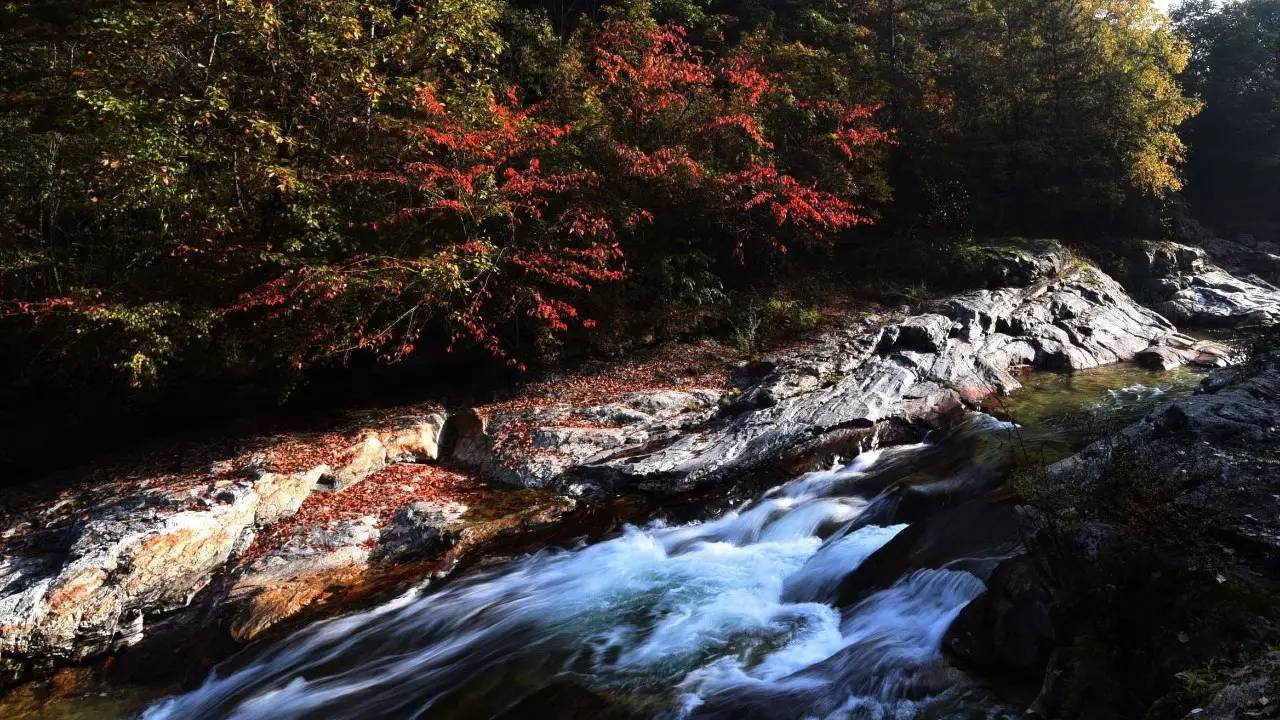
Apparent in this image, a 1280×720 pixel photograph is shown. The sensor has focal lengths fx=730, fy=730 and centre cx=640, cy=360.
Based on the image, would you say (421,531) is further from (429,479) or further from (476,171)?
(476,171)

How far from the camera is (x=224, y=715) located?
20.4 ft

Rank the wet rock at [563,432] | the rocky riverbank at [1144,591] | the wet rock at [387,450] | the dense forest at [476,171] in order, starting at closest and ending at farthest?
the rocky riverbank at [1144,591]
the dense forest at [476,171]
the wet rock at [387,450]
the wet rock at [563,432]

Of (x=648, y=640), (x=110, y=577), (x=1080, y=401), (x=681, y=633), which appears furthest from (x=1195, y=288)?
(x=110, y=577)

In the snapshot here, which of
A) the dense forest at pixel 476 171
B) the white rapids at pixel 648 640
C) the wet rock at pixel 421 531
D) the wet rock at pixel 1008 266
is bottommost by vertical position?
the white rapids at pixel 648 640

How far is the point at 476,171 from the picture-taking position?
1124 cm

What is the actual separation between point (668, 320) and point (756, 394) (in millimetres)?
3853

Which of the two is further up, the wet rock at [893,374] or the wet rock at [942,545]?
the wet rock at [893,374]

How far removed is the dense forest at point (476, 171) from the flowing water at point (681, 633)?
447cm

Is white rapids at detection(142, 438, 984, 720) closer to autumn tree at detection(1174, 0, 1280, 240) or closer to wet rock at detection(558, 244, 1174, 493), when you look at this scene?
wet rock at detection(558, 244, 1174, 493)

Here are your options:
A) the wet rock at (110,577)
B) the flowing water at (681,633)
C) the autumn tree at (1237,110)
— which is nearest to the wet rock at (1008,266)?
the flowing water at (681,633)

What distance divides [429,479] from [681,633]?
504 centimetres

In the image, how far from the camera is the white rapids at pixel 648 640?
5.39 metres

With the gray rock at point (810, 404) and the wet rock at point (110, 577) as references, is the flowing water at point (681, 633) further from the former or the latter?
the gray rock at point (810, 404)

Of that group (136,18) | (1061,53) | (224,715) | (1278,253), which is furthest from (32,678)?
(1278,253)
